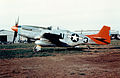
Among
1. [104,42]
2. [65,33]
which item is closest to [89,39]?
[104,42]

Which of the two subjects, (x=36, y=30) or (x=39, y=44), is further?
(x=36, y=30)

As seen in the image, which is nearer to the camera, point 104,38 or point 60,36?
point 60,36

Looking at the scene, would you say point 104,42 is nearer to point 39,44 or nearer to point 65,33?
point 65,33

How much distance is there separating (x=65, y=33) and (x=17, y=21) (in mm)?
7705

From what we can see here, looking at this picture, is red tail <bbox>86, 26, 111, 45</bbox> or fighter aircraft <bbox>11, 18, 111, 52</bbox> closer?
fighter aircraft <bbox>11, 18, 111, 52</bbox>

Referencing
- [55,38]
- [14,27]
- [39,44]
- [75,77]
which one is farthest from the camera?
[14,27]

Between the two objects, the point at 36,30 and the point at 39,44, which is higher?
the point at 36,30

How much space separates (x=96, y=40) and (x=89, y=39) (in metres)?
1.05

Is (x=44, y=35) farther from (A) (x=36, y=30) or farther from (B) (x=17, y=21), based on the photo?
(B) (x=17, y=21)

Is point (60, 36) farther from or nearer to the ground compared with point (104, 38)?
farther from the ground

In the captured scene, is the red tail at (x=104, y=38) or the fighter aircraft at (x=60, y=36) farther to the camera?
the red tail at (x=104, y=38)

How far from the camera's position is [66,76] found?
544 centimetres

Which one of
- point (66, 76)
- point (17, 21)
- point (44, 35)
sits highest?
point (17, 21)

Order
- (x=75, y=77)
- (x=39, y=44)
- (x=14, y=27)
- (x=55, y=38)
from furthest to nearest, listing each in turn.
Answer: (x=14, y=27) < (x=55, y=38) < (x=39, y=44) < (x=75, y=77)
